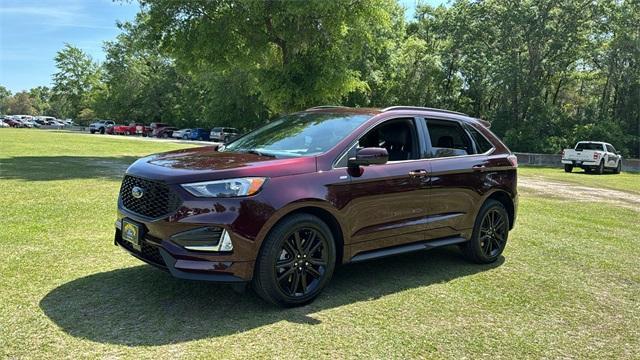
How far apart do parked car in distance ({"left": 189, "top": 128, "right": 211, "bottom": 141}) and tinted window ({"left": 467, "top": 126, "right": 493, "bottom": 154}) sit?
174 feet

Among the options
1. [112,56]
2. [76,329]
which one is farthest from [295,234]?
[112,56]

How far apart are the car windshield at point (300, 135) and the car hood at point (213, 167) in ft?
1.05

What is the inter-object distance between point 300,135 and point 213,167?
1.26m

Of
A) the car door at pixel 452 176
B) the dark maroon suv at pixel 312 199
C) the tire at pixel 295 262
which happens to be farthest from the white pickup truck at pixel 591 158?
the tire at pixel 295 262

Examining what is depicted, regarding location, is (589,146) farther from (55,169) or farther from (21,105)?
(21,105)

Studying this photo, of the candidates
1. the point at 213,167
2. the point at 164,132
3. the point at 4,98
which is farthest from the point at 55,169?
the point at 4,98

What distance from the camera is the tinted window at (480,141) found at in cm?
647

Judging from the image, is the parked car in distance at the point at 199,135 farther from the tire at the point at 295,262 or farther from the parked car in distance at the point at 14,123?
the tire at the point at 295,262

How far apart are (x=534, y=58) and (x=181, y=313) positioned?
4333cm

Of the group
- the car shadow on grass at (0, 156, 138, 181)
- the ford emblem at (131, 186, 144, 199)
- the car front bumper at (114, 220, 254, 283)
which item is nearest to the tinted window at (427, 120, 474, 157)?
the car front bumper at (114, 220, 254, 283)

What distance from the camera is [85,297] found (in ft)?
14.9

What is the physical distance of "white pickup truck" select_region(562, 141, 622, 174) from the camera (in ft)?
94.0

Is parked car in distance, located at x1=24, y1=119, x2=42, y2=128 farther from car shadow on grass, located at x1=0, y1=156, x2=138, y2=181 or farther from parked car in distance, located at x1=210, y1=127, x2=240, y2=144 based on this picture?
car shadow on grass, located at x1=0, y1=156, x2=138, y2=181

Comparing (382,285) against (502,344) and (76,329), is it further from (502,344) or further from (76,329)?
(76,329)
